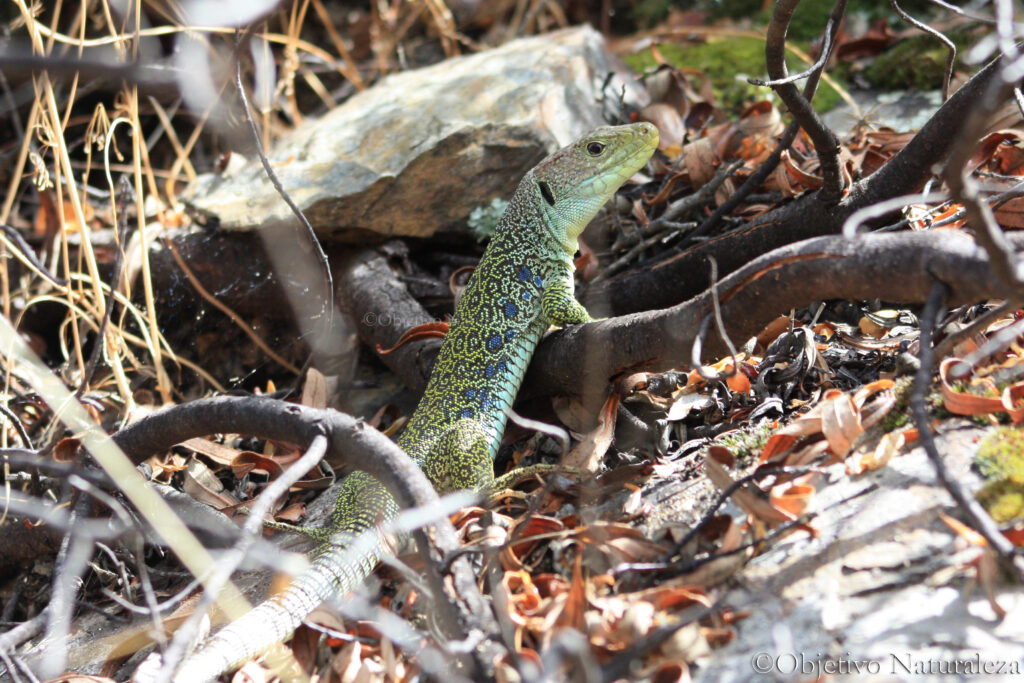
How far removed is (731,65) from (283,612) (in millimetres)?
4622

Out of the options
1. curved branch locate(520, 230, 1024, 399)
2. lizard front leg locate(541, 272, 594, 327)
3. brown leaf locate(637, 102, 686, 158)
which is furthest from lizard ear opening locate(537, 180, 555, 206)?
brown leaf locate(637, 102, 686, 158)

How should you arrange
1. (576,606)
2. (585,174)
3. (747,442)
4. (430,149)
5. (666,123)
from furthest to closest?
(666,123), (430,149), (585,174), (747,442), (576,606)

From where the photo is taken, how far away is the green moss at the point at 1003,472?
2.00 m

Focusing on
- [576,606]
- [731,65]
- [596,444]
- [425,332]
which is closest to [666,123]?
[731,65]

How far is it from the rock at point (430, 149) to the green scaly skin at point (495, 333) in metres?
0.81

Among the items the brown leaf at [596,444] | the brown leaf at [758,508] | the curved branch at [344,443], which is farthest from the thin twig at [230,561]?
the brown leaf at [758,508]

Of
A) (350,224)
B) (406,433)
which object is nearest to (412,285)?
(350,224)

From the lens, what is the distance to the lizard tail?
2268mm

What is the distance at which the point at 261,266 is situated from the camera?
462 centimetres

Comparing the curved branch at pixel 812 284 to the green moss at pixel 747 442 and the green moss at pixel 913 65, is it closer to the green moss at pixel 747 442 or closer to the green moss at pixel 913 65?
the green moss at pixel 747 442

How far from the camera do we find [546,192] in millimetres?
3668

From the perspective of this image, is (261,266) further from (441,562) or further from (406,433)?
(441,562)

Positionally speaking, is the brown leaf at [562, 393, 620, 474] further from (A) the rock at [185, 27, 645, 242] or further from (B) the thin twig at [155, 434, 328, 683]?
(A) the rock at [185, 27, 645, 242]

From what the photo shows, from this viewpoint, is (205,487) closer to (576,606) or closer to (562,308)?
(562,308)
